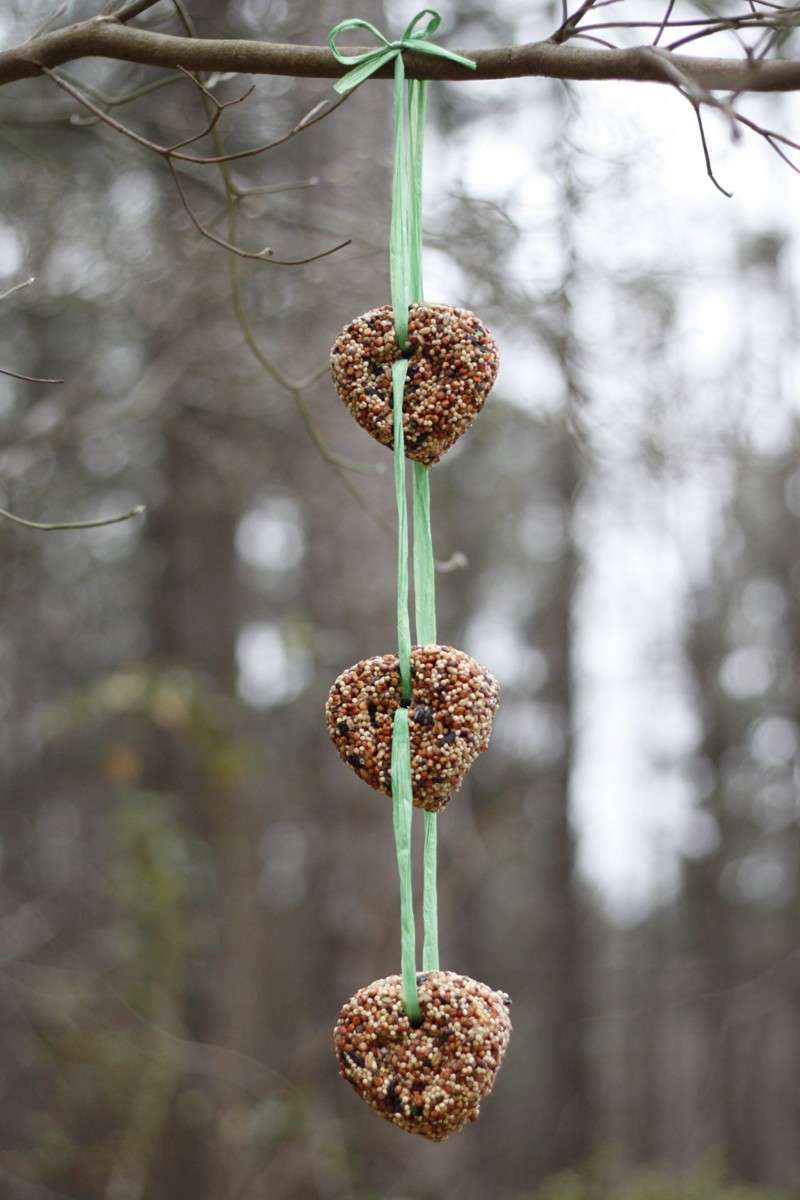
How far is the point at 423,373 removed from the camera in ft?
3.75

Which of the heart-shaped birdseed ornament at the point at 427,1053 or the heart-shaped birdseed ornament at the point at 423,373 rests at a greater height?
the heart-shaped birdseed ornament at the point at 423,373

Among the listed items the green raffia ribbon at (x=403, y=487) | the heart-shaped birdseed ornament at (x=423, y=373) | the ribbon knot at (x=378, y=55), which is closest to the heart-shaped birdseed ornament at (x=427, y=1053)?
the green raffia ribbon at (x=403, y=487)

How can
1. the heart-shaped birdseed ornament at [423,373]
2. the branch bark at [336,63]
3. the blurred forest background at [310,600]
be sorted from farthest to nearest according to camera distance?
1. the blurred forest background at [310,600]
2. the heart-shaped birdseed ornament at [423,373]
3. the branch bark at [336,63]

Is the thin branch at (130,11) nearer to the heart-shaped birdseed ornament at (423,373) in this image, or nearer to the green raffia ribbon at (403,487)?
the green raffia ribbon at (403,487)

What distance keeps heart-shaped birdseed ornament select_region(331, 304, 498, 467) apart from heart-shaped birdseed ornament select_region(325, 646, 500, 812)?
0.21 meters

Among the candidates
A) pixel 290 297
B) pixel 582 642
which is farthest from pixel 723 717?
pixel 290 297

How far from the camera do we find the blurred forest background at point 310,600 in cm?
339

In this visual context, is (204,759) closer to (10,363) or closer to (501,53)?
(10,363)

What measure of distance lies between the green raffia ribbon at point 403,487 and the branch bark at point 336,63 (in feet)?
0.07

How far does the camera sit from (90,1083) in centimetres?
428

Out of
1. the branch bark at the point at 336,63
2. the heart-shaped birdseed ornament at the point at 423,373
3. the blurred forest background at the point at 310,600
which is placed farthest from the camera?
the blurred forest background at the point at 310,600

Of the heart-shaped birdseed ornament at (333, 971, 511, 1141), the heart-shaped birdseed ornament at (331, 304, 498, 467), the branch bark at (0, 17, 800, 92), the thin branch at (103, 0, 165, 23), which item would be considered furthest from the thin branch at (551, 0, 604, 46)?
the heart-shaped birdseed ornament at (333, 971, 511, 1141)

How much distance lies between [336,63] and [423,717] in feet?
1.99

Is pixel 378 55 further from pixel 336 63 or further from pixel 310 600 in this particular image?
pixel 310 600
